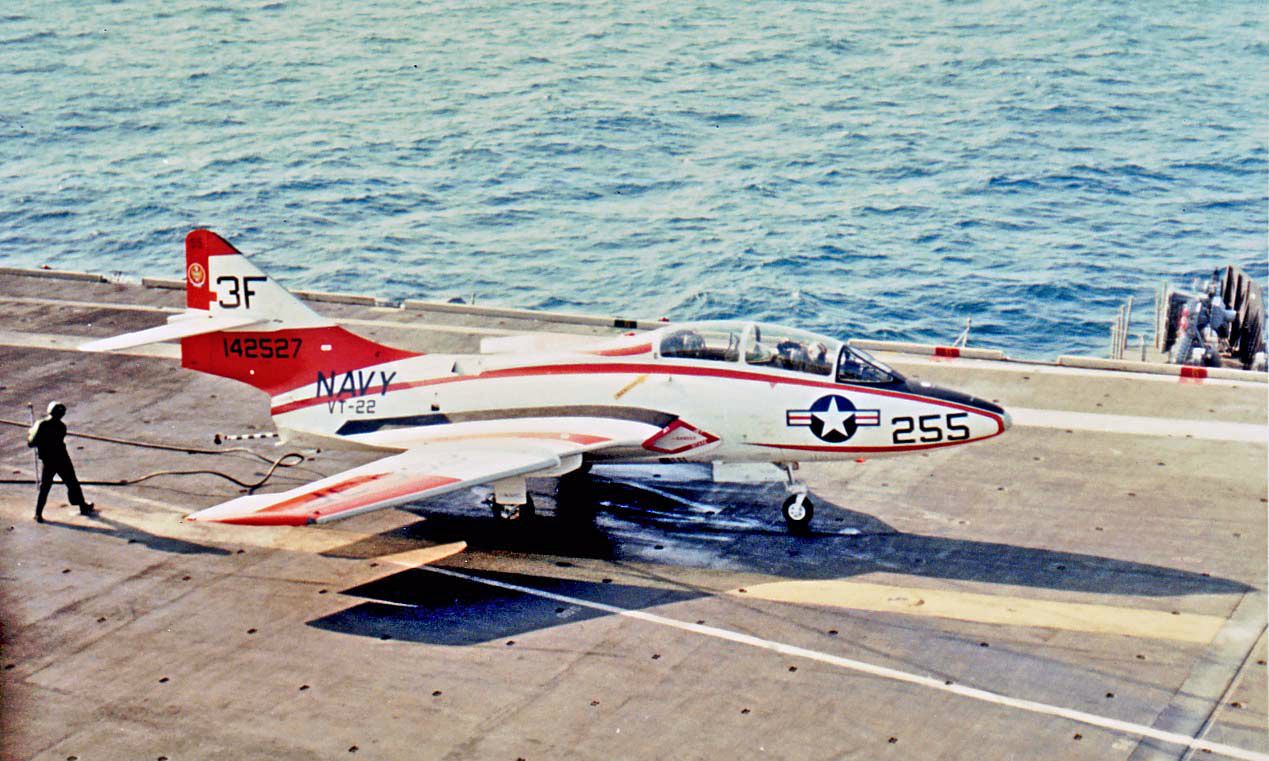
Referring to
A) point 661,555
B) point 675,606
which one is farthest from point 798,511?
point 675,606

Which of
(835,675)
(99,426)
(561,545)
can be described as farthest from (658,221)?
(835,675)

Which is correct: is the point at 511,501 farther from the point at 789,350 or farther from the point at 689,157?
the point at 689,157

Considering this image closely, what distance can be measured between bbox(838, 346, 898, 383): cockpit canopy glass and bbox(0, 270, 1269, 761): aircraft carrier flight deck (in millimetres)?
2203

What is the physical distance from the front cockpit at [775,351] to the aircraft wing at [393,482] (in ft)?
9.44

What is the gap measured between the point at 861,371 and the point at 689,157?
4562 centimetres

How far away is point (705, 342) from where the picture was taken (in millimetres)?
23781

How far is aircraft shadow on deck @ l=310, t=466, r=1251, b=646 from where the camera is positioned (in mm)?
20734

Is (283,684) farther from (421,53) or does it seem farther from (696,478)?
(421,53)

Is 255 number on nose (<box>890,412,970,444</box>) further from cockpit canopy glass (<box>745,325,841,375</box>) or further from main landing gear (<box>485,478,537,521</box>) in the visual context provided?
main landing gear (<box>485,478,537,521</box>)

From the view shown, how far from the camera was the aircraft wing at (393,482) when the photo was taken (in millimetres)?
20781

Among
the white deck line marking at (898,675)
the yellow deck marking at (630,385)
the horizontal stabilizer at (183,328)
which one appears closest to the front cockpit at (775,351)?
the yellow deck marking at (630,385)

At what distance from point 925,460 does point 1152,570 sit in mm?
5501

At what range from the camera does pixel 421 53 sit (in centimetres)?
9231

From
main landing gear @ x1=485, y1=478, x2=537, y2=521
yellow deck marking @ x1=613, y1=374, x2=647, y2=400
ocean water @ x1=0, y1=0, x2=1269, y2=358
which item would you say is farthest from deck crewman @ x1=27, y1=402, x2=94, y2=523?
ocean water @ x1=0, y1=0, x2=1269, y2=358
